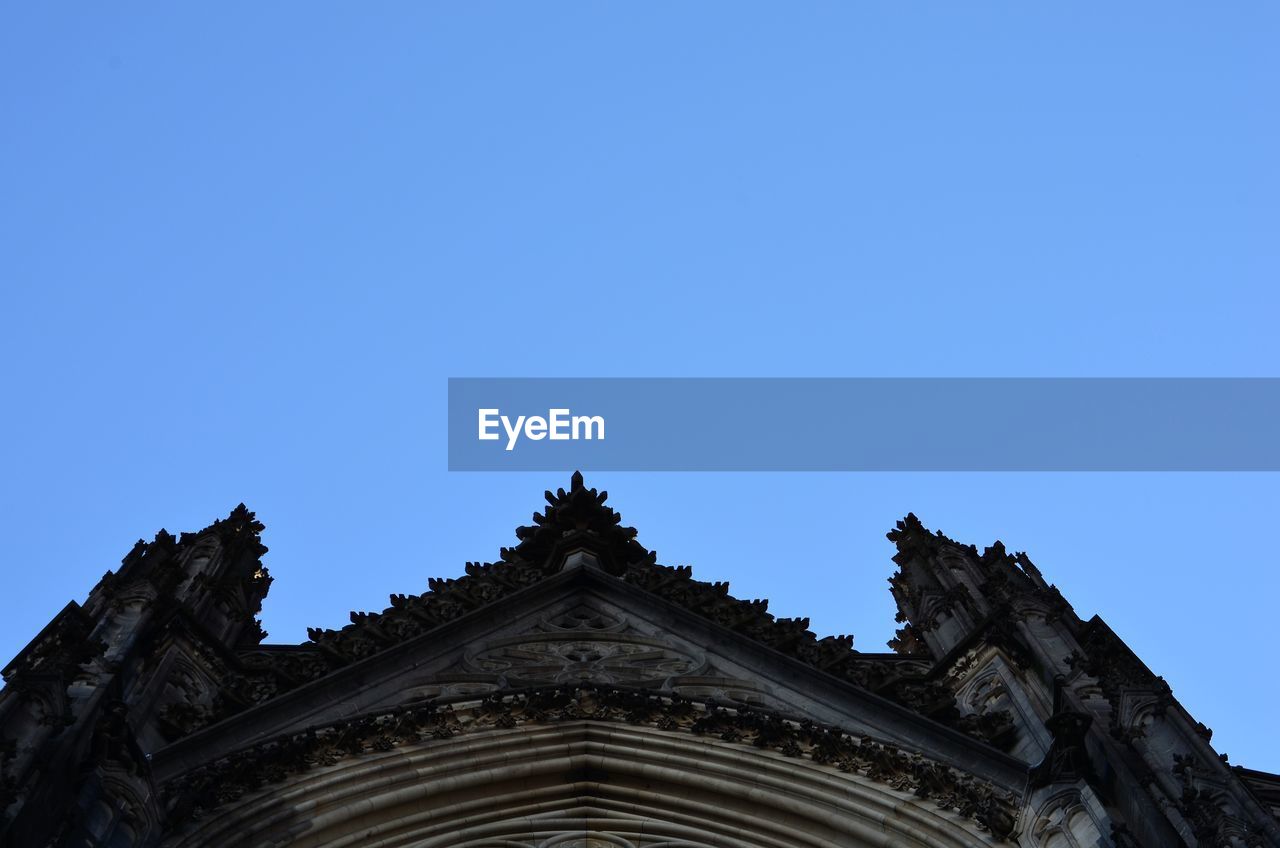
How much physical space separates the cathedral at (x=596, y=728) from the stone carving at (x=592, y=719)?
2 cm

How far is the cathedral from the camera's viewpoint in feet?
47.6

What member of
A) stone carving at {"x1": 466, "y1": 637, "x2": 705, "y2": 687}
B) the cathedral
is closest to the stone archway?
the cathedral

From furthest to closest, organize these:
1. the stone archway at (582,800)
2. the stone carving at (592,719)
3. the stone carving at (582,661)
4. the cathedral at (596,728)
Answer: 1. the stone carving at (582,661)
2. the stone archway at (582,800)
3. the stone carving at (592,719)
4. the cathedral at (596,728)

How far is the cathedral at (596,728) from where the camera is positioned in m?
14.5

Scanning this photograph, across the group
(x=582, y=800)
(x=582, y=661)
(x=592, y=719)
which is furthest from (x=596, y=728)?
(x=582, y=661)

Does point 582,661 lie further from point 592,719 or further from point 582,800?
point 582,800

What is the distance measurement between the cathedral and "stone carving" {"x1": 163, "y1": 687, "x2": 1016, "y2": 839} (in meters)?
0.02

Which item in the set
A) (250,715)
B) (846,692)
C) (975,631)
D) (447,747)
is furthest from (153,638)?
(975,631)

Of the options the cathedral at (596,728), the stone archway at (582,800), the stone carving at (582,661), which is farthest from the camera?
the stone carving at (582,661)

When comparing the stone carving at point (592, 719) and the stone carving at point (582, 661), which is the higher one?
the stone carving at point (582, 661)

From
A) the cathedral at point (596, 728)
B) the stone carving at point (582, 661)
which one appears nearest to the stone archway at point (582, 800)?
the cathedral at point (596, 728)

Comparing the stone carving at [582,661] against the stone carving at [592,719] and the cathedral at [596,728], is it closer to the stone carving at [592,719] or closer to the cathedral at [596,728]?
the cathedral at [596,728]

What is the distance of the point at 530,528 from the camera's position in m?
24.2

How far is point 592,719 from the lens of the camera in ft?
57.9
